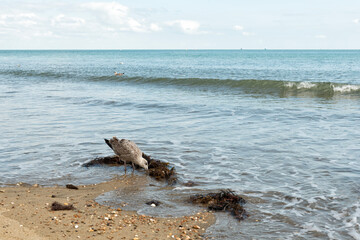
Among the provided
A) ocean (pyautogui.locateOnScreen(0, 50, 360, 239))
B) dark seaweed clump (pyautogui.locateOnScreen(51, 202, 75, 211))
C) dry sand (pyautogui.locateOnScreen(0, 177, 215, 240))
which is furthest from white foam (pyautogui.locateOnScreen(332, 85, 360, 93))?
dark seaweed clump (pyautogui.locateOnScreen(51, 202, 75, 211))

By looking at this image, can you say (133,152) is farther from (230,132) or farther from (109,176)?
(230,132)

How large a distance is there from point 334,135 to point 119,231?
9.00m

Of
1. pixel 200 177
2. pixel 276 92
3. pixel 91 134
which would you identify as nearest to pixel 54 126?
pixel 91 134

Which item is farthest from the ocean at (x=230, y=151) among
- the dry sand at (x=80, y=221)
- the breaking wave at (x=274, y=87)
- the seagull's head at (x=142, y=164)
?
the breaking wave at (x=274, y=87)

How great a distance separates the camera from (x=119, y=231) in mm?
5570

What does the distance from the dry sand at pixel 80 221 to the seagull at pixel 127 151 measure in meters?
1.47

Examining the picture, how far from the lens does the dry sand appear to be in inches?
214

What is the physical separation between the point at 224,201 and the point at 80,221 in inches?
95.2

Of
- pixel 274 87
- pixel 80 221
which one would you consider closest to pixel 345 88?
pixel 274 87

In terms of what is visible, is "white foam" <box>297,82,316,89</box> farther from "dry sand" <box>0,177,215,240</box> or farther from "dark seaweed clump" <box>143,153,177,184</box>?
"dry sand" <box>0,177,215,240</box>

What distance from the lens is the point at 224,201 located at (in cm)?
671

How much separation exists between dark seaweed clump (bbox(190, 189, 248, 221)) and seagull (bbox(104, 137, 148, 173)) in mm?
1941

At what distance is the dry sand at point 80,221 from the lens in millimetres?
5438

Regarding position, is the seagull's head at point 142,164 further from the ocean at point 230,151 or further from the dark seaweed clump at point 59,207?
the dark seaweed clump at point 59,207
